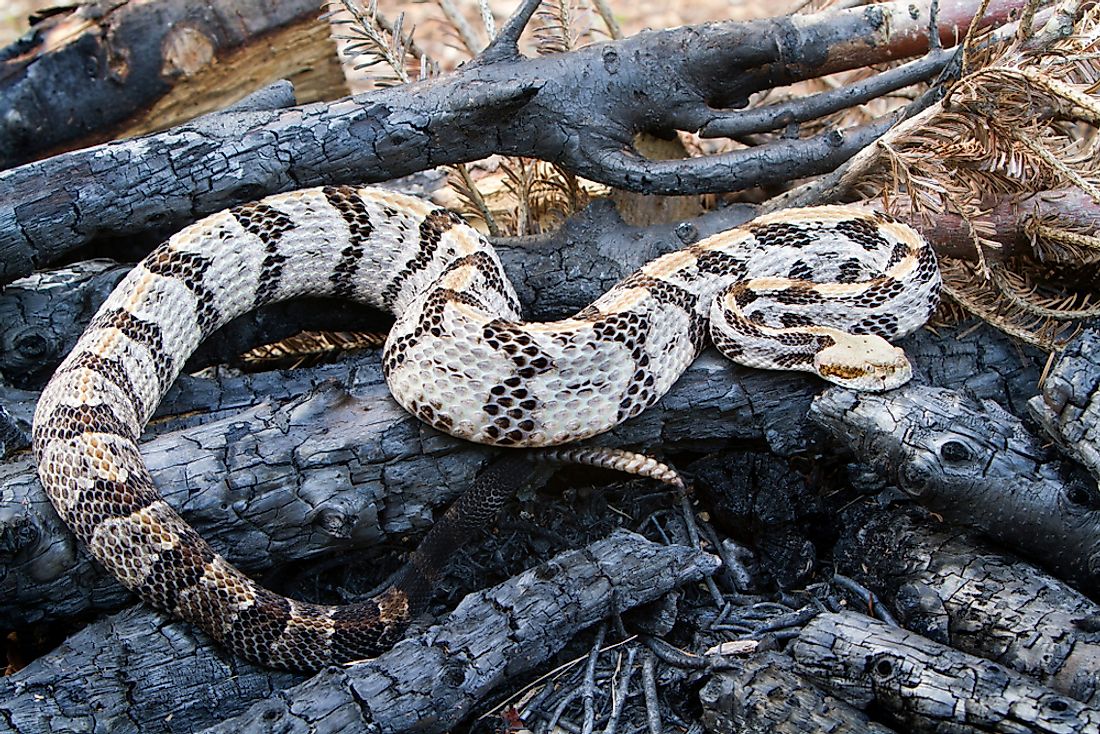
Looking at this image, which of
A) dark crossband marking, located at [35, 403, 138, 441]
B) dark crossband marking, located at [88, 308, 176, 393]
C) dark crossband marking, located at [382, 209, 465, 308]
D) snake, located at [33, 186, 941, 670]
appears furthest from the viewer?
dark crossband marking, located at [382, 209, 465, 308]

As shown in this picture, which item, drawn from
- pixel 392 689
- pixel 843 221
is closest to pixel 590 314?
pixel 843 221

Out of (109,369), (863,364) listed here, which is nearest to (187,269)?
(109,369)

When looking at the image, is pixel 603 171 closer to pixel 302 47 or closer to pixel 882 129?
pixel 882 129

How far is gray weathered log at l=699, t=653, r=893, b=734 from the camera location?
2926mm

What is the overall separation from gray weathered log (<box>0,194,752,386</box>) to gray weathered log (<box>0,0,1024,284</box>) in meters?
0.17

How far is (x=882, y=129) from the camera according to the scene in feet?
→ 16.0

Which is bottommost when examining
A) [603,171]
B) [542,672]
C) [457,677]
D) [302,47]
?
[542,672]

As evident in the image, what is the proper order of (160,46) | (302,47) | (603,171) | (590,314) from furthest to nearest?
(302,47), (160,46), (603,171), (590,314)

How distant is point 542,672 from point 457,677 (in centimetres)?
40

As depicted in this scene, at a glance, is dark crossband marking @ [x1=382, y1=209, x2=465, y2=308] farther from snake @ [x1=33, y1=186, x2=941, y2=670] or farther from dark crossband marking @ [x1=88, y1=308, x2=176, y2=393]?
dark crossband marking @ [x1=88, y1=308, x2=176, y2=393]

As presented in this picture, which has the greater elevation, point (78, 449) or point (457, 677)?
point (78, 449)

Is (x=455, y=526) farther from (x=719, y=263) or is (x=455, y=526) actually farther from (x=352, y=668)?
(x=719, y=263)

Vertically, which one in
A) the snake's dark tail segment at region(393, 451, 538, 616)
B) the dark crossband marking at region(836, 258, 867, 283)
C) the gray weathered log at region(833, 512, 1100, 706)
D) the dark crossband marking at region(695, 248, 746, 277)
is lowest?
the gray weathered log at region(833, 512, 1100, 706)

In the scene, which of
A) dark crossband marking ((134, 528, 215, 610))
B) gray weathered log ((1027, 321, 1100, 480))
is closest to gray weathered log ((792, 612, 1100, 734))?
gray weathered log ((1027, 321, 1100, 480))
